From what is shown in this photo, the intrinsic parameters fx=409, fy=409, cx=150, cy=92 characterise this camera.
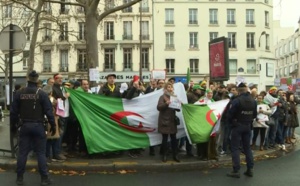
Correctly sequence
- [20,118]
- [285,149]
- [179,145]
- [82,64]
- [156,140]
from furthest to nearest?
1. [82,64]
2. [285,149]
3. [179,145]
4. [156,140]
5. [20,118]

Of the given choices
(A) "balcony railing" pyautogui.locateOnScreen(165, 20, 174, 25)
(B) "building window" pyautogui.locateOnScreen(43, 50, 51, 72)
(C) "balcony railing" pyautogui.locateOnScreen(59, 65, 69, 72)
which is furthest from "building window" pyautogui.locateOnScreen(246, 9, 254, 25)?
(B) "building window" pyautogui.locateOnScreen(43, 50, 51, 72)

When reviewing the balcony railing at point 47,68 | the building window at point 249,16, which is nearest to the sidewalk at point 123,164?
the balcony railing at point 47,68

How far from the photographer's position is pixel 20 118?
286 inches

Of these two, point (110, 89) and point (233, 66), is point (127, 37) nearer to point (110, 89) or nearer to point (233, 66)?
point (233, 66)

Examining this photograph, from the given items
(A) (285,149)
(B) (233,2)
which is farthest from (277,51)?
(A) (285,149)

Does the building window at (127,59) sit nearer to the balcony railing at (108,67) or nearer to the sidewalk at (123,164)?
the balcony railing at (108,67)

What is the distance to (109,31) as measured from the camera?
2165 inches

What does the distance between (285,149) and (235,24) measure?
4646 cm

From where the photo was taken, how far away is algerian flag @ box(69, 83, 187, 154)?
9.48 metres

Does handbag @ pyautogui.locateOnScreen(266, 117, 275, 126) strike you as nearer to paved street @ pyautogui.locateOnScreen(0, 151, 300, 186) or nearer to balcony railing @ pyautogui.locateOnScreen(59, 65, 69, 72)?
paved street @ pyautogui.locateOnScreen(0, 151, 300, 186)

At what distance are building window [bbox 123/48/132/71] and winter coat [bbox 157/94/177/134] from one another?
4535 cm

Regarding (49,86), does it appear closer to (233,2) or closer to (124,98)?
(124,98)

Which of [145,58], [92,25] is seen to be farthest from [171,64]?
[92,25]

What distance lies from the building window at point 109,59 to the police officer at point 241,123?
46811 mm
